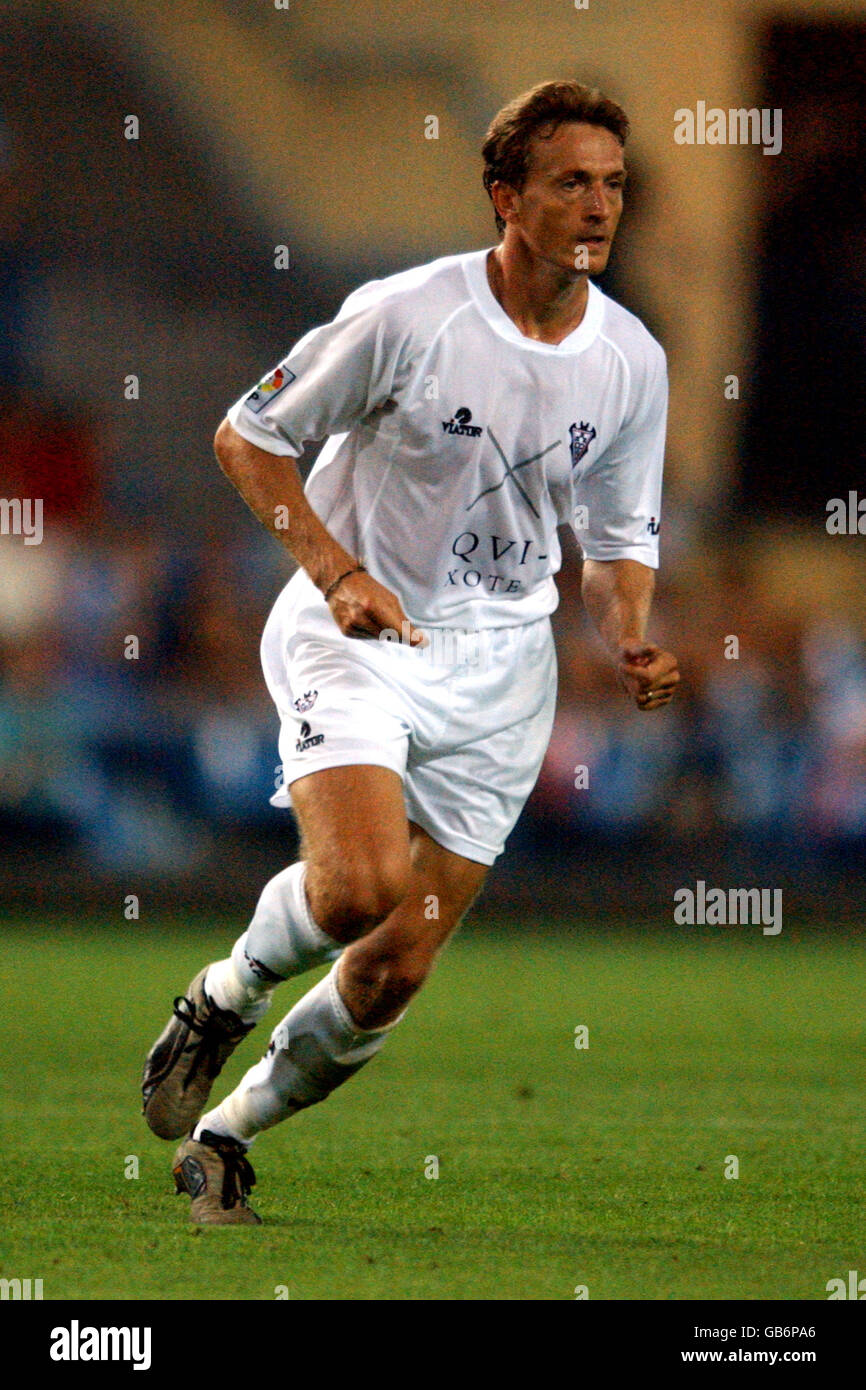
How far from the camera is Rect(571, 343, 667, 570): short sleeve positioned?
18.6ft

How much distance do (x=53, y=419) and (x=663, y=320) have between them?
4.58m

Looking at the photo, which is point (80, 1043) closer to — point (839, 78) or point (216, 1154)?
point (216, 1154)

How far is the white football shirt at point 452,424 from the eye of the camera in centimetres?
519

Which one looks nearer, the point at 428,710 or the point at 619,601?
the point at 428,710

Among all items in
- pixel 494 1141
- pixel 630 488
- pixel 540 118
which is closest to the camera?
pixel 540 118

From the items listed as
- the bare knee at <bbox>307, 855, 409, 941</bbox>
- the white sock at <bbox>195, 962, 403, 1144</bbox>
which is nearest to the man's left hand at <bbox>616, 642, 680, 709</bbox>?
the bare knee at <bbox>307, 855, 409, 941</bbox>

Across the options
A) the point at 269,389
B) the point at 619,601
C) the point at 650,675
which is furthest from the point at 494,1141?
the point at 269,389

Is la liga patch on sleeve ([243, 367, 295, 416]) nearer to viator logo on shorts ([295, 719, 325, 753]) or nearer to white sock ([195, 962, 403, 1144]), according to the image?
viator logo on shorts ([295, 719, 325, 753])

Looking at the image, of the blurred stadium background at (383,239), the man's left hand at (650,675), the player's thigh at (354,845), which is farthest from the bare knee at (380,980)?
the blurred stadium background at (383,239)

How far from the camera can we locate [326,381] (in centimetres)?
514

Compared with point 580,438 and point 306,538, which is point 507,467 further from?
point 306,538

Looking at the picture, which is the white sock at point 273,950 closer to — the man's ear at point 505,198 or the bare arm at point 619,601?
the bare arm at point 619,601

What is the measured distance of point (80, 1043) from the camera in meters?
9.04

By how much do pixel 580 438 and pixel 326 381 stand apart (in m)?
0.70
